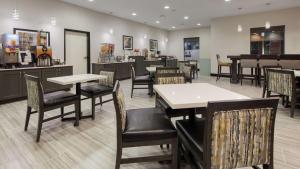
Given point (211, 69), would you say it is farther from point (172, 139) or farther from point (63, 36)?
point (172, 139)

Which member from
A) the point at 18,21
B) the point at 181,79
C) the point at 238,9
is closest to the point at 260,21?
the point at 238,9

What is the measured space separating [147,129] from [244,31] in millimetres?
9874

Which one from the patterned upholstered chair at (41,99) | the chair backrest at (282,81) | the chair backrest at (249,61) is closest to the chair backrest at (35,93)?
the patterned upholstered chair at (41,99)

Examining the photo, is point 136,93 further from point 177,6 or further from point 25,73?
point 177,6

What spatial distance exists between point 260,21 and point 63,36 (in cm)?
Answer: 842

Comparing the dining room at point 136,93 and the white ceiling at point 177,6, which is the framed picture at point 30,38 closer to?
the dining room at point 136,93

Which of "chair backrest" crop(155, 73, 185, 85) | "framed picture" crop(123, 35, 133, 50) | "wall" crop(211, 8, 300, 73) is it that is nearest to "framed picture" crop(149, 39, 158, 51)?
"framed picture" crop(123, 35, 133, 50)

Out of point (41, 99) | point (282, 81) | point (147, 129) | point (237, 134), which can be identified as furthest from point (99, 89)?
point (282, 81)

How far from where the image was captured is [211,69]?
37.2ft

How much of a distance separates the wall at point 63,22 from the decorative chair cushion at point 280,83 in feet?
20.9

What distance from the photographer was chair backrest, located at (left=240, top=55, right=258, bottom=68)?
7693mm

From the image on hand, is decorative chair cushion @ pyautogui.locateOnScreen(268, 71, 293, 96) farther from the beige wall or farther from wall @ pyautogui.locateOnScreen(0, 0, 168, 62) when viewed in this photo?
the beige wall

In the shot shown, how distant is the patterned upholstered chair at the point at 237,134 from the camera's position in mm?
1314

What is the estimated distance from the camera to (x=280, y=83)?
4082 millimetres
